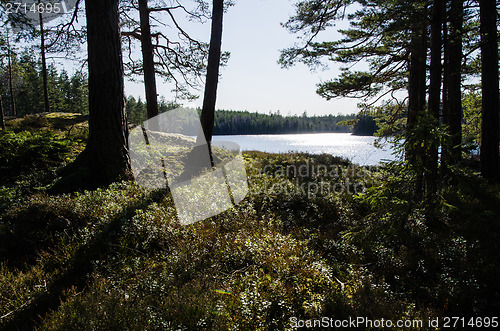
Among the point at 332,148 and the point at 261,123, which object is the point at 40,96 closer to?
the point at 332,148

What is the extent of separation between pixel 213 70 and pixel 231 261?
24.6 ft

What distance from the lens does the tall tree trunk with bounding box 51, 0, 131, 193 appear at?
589 cm

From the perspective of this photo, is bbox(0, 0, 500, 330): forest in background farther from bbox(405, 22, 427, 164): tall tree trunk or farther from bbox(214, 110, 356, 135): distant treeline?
bbox(214, 110, 356, 135): distant treeline

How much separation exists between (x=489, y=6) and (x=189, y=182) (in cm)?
1090

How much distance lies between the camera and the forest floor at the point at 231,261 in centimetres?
280

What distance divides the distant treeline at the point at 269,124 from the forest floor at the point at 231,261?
7479 cm

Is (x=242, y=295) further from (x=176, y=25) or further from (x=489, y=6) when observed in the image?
(x=176, y=25)

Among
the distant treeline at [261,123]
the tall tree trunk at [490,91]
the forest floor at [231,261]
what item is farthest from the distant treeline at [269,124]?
the forest floor at [231,261]

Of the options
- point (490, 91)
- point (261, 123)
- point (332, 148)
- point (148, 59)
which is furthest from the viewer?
point (261, 123)

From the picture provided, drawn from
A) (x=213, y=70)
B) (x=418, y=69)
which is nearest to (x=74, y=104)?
(x=213, y=70)

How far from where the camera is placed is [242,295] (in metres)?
3.06

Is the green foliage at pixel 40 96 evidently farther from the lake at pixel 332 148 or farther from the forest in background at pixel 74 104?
the lake at pixel 332 148

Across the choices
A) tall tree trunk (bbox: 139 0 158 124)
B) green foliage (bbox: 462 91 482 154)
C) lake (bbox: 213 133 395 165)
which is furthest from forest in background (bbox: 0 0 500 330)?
green foliage (bbox: 462 91 482 154)

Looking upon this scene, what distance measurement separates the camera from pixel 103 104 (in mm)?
6051
